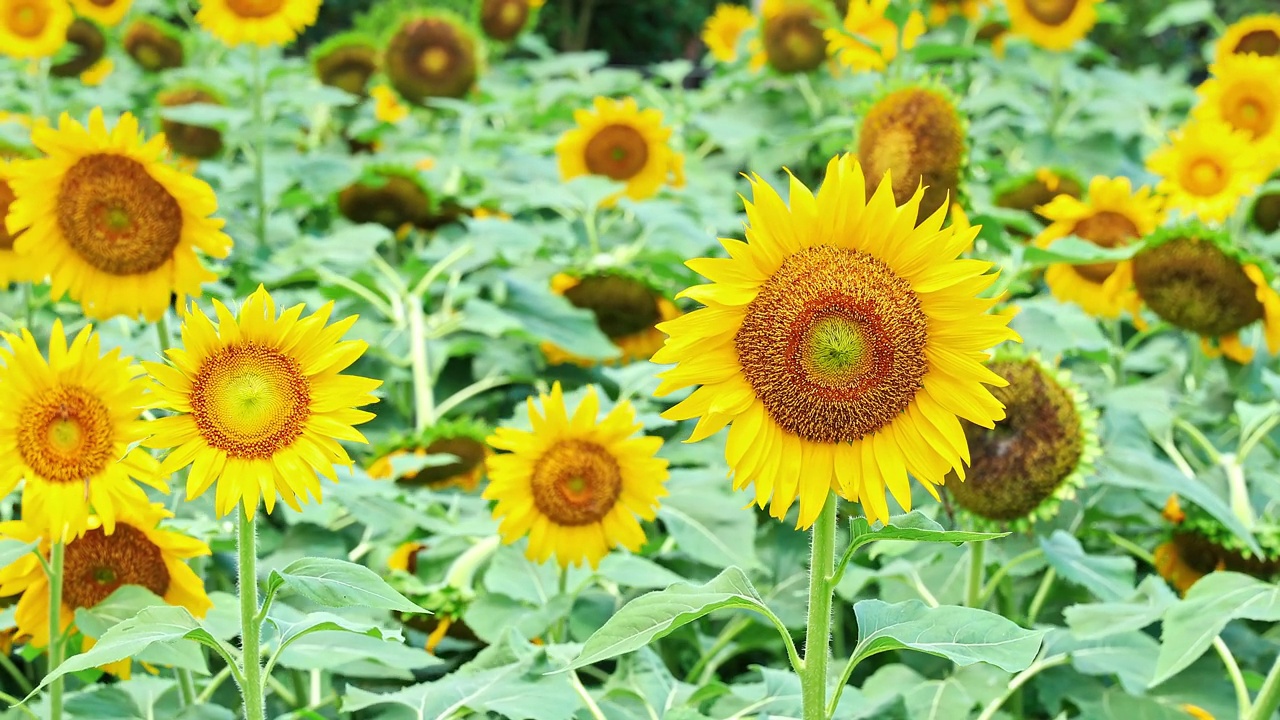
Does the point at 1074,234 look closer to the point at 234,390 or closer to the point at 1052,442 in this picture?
the point at 1052,442

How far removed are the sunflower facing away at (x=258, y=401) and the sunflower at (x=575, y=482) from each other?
0.60 meters

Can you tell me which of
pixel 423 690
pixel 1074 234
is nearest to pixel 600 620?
pixel 423 690

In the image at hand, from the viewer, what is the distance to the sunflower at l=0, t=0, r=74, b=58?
119 inches

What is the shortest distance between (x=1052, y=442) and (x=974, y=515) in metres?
0.15

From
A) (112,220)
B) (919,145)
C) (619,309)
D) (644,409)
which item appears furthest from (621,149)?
(112,220)

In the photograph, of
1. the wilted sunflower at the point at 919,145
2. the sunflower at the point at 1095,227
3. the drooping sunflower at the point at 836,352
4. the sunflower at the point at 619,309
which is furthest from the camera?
the sunflower at the point at 619,309

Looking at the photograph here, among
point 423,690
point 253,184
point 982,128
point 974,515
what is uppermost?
point 982,128

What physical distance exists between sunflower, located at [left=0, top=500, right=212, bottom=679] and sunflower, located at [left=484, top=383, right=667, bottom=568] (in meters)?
0.46

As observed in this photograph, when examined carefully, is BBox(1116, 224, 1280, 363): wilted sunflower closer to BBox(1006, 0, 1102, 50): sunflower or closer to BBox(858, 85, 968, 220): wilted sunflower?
BBox(858, 85, 968, 220): wilted sunflower

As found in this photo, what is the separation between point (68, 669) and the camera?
1.11 metres

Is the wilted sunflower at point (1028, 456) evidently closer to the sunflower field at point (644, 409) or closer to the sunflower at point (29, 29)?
the sunflower field at point (644, 409)

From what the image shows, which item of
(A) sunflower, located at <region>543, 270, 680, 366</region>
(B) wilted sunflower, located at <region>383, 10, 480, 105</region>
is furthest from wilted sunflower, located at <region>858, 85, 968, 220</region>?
(B) wilted sunflower, located at <region>383, 10, 480, 105</region>

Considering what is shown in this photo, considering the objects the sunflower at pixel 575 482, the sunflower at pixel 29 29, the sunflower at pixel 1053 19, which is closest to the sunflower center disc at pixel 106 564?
the sunflower at pixel 575 482

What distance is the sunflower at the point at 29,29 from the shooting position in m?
3.02
